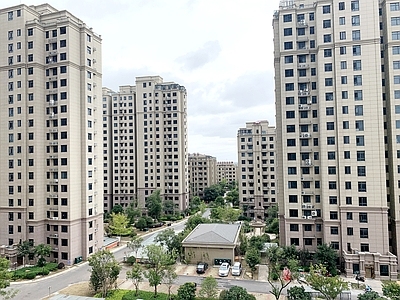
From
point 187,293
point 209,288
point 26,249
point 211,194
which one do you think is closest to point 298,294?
point 209,288

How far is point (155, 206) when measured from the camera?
6009 centimetres

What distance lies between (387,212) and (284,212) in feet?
33.2

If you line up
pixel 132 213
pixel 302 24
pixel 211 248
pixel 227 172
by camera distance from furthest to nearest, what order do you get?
pixel 227 172
pixel 132 213
pixel 302 24
pixel 211 248

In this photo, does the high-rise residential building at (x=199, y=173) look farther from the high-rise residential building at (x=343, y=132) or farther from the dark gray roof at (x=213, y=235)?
the high-rise residential building at (x=343, y=132)

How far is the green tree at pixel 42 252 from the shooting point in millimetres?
32000

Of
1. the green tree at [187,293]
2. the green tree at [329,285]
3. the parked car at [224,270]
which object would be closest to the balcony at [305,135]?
the parked car at [224,270]

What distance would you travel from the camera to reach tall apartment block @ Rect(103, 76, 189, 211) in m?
67.4

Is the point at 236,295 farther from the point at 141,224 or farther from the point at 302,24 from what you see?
the point at 141,224

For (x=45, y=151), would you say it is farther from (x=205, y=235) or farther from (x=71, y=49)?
(x=205, y=235)

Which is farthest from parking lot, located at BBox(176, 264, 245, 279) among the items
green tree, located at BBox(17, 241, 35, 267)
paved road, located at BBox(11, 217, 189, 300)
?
green tree, located at BBox(17, 241, 35, 267)

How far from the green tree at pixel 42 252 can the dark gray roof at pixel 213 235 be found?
15.0 metres

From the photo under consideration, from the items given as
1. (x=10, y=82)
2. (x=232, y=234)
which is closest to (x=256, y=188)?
(x=232, y=234)

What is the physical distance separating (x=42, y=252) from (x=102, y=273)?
35.5 ft

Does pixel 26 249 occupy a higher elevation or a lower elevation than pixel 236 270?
higher
